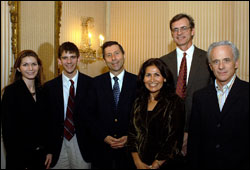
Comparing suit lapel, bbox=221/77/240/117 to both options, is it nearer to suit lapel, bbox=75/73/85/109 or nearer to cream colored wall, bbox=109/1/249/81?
Result: suit lapel, bbox=75/73/85/109

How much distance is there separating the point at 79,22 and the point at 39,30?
985 mm

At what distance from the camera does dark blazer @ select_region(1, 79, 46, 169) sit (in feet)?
7.86

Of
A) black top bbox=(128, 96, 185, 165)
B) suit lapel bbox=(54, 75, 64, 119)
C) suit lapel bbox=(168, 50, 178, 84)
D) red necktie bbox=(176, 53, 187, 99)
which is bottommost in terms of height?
black top bbox=(128, 96, 185, 165)

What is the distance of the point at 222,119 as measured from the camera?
185 centimetres

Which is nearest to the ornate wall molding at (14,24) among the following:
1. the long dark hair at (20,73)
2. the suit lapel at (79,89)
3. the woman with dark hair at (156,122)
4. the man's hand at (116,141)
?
the long dark hair at (20,73)

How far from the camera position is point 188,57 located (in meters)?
2.65

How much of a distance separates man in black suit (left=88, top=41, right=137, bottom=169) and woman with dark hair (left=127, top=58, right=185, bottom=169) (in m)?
0.26

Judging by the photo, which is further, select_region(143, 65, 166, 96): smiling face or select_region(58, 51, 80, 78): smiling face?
select_region(58, 51, 80, 78): smiling face

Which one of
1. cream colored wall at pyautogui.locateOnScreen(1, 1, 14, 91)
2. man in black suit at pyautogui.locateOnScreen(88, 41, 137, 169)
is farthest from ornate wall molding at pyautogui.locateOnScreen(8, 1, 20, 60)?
man in black suit at pyautogui.locateOnScreen(88, 41, 137, 169)

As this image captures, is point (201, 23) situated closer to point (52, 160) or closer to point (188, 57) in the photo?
point (188, 57)

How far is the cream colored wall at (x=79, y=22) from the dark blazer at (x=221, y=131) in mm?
3238

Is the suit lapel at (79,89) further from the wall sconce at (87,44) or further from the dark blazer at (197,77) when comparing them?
the wall sconce at (87,44)

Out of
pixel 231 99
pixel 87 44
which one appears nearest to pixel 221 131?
pixel 231 99

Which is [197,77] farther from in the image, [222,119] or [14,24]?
[14,24]
